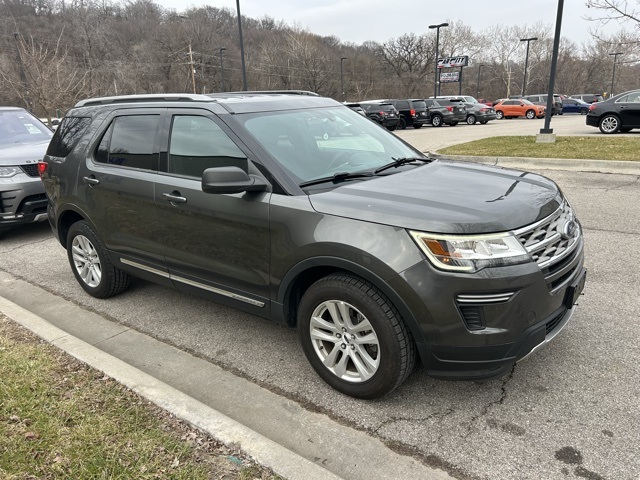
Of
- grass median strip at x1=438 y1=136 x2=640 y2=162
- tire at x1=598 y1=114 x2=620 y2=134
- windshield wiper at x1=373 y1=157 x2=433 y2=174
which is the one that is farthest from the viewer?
tire at x1=598 y1=114 x2=620 y2=134

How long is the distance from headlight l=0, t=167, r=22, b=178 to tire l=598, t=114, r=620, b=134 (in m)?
16.9

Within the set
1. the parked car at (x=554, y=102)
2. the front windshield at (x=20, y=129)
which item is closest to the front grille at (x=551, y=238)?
the front windshield at (x=20, y=129)

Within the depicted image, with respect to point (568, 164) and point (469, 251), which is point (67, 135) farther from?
point (568, 164)

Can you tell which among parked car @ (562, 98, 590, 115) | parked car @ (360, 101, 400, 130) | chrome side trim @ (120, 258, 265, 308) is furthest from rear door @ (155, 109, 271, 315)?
parked car @ (562, 98, 590, 115)

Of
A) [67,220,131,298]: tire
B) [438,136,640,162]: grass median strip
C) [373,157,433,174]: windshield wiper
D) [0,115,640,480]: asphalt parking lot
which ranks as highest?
[373,157,433,174]: windshield wiper

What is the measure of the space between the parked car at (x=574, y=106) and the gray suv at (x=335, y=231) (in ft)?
133

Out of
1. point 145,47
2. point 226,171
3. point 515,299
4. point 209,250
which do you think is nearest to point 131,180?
point 209,250

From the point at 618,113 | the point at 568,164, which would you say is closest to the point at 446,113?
the point at 618,113

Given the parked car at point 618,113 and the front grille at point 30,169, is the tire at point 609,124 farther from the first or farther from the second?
the front grille at point 30,169

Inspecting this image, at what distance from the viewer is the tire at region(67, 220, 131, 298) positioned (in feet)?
14.8

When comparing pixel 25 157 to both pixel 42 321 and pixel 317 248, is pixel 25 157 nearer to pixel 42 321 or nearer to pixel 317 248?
pixel 42 321

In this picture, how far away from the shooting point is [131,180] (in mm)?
3924

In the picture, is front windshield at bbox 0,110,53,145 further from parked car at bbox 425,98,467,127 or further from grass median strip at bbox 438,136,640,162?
parked car at bbox 425,98,467,127

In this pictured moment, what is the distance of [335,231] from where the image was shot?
2754 millimetres
